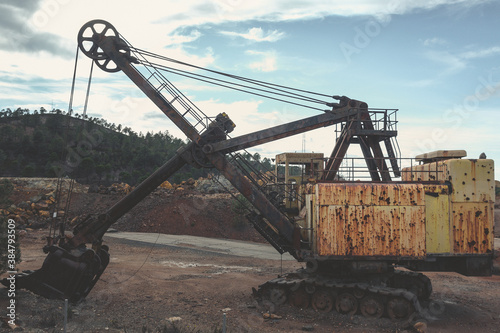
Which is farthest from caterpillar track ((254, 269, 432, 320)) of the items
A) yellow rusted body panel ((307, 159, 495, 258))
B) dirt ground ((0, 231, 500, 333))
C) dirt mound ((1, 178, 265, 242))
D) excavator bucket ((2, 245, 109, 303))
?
dirt mound ((1, 178, 265, 242))

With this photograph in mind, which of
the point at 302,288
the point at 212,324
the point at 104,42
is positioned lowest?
the point at 212,324

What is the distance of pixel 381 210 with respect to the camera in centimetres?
1009

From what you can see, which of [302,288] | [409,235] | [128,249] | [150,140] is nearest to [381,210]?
[409,235]

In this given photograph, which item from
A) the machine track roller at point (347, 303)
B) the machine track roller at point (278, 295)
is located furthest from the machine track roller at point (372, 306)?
the machine track roller at point (278, 295)

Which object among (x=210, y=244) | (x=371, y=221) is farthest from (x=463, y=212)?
(x=210, y=244)

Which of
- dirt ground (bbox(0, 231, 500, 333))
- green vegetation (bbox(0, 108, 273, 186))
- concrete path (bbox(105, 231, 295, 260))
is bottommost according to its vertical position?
dirt ground (bbox(0, 231, 500, 333))

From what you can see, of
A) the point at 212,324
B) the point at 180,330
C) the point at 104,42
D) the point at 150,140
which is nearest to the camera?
the point at 180,330

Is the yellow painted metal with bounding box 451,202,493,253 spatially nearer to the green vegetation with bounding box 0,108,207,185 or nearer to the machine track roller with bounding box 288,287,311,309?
the machine track roller with bounding box 288,287,311,309

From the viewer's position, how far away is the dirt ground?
30.6 feet

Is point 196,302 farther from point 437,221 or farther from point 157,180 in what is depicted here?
point 437,221

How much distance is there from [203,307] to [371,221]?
522cm

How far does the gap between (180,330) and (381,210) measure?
580 cm

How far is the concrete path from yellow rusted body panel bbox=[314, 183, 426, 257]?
10074 mm

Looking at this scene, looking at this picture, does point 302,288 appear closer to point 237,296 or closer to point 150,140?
point 237,296
